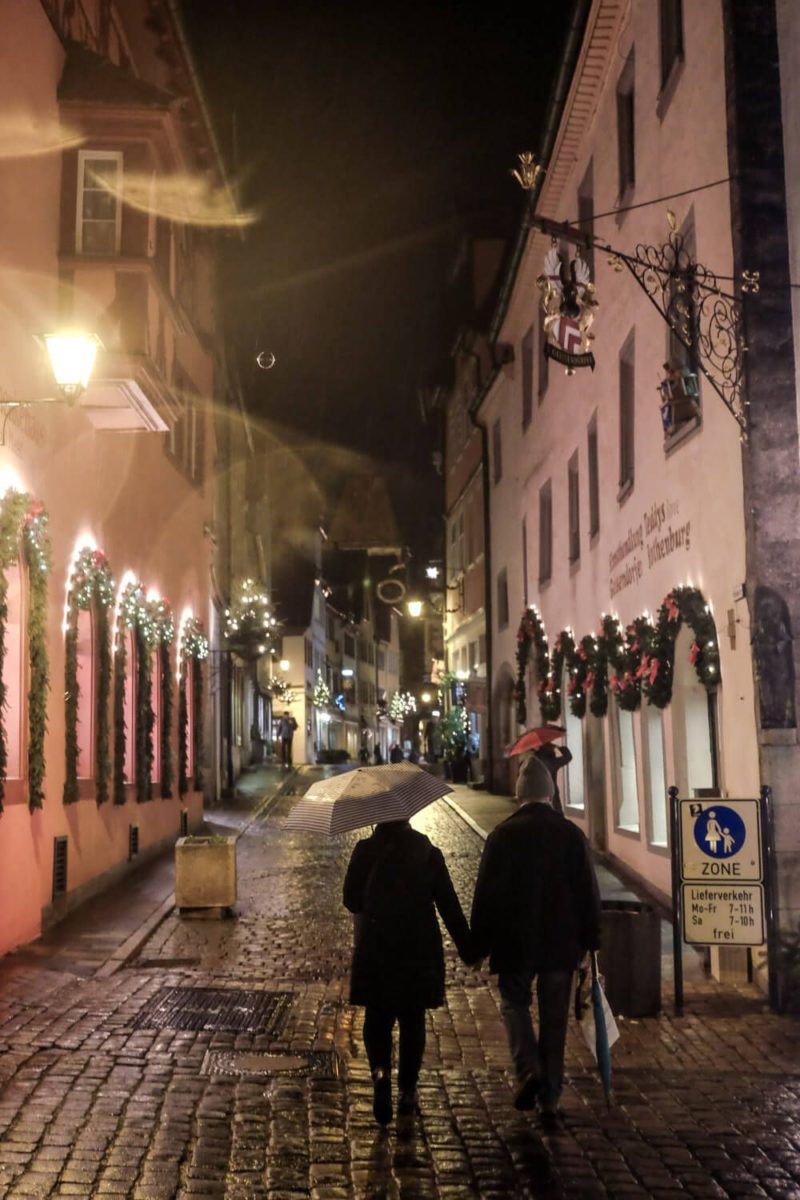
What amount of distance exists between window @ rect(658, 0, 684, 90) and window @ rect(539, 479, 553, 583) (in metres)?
10.3

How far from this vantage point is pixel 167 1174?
5.98m

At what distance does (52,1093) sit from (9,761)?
5059 mm

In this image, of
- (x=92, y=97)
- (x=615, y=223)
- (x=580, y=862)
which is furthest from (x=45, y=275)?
(x=580, y=862)

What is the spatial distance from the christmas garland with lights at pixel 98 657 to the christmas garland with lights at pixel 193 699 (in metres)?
6.30

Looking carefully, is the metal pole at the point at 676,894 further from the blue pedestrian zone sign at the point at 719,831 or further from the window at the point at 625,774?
the window at the point at 625,774

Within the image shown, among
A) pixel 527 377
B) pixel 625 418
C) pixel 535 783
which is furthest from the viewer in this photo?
pixel 527 377

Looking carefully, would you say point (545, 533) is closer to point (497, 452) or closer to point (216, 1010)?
point (497, 452)

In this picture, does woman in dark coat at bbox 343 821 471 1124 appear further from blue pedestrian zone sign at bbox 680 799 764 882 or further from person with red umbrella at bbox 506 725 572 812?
person with red umbrella at bbox 506 725 572 812

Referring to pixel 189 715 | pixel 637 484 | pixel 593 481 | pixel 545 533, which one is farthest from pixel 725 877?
pixel 189 715

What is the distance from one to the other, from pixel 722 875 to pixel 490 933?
345 centimetres

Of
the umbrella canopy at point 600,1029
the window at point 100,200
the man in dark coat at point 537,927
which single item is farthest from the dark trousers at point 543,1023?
the window at point 100,200

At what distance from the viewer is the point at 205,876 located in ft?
45.3

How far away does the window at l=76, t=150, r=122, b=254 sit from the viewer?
14.4 meters

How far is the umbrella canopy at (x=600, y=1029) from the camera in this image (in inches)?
273
